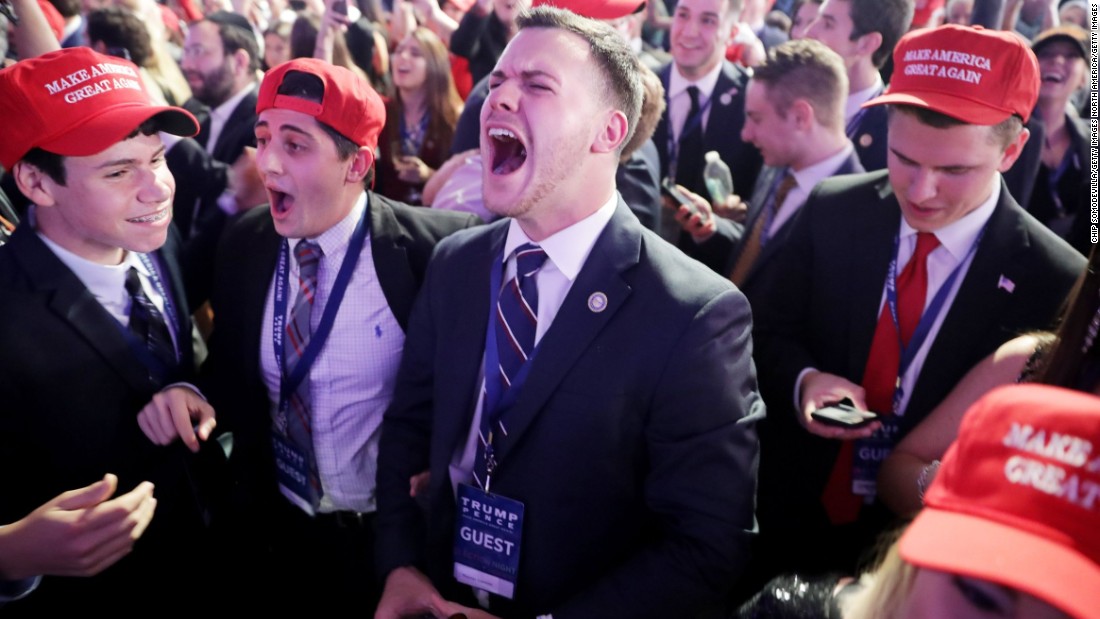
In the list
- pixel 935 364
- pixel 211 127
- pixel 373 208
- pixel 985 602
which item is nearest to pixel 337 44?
pixel 211 127

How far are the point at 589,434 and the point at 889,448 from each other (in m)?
1.10

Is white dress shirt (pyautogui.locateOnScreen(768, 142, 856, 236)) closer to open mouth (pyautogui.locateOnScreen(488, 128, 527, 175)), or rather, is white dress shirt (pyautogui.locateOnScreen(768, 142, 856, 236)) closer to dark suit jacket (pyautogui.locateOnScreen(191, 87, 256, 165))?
open mouth (pyautogui.locateOnScreen(488, 128, 527, 175))

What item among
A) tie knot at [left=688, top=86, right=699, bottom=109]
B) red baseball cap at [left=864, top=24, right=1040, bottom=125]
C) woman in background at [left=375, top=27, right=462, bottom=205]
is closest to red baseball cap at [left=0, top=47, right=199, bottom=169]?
red baseball cap at [left=864, top=24, right=1040, bottom=125]

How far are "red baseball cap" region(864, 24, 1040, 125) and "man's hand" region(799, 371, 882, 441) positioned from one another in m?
0.85

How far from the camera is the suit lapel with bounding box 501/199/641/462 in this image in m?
1.82

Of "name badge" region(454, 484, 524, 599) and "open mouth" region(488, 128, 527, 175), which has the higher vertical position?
"open mouth" region(488, 128, 527, 175)

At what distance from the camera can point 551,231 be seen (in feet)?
6.52

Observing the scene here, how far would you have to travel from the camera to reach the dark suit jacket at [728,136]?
14.8 feet

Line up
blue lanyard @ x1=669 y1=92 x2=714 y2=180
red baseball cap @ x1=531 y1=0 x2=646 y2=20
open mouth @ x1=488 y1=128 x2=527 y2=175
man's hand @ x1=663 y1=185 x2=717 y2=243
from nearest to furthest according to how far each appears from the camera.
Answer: open mouth @ x1=488 y1=128 x2=527 y2=175
red baseball cap @ x1=531 y1=0 x2=646 y2=20
man's hand @ x1=663 y1=185 x2=717 y2=243
blue lanyard @ x1=669 y1=92 x2=714 y2=180

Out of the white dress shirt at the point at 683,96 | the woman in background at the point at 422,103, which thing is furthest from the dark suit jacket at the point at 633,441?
the woman in background at the point at 422,103

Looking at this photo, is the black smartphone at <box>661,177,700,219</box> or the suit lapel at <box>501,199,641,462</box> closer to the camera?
the suit lapel at <box>501,199,641,462</box>

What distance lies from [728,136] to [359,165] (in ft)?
8.56

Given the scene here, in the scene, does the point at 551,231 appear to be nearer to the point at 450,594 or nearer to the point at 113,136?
the point at 450,594

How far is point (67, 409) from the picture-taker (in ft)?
7.11
